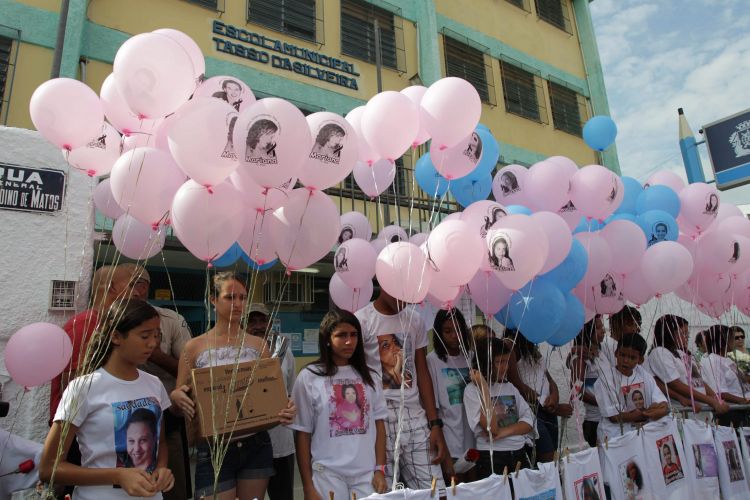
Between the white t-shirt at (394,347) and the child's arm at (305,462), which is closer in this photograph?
the child's arm at (305,462)

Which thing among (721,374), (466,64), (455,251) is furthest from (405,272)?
(466,64)

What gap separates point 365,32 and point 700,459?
762 centimetres

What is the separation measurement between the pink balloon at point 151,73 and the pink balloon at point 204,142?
0.21m

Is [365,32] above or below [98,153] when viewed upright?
above

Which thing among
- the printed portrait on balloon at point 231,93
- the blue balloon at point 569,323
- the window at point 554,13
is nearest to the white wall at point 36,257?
the printed portrait on balloon at point 231,93

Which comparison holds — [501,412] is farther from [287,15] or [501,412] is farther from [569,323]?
[287,15]

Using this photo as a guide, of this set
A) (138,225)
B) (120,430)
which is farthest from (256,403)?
(138,225)

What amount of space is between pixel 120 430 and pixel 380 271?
1560mm

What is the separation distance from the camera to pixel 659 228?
4.36 m

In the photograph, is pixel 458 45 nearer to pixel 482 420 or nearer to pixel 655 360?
pixel 655 360

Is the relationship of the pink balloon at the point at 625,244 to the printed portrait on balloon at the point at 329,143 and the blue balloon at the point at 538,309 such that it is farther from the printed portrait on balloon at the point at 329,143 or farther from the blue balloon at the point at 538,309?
the printed portrait on balloon at the point at 329,143

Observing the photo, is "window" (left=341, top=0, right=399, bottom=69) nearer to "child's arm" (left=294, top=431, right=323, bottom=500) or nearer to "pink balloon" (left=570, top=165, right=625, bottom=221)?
"pink balloon" (left=570, top=165, right=625, bottom=221)

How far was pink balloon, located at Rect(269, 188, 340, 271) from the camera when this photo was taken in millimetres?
2885

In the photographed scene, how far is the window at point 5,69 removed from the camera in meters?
5.55
